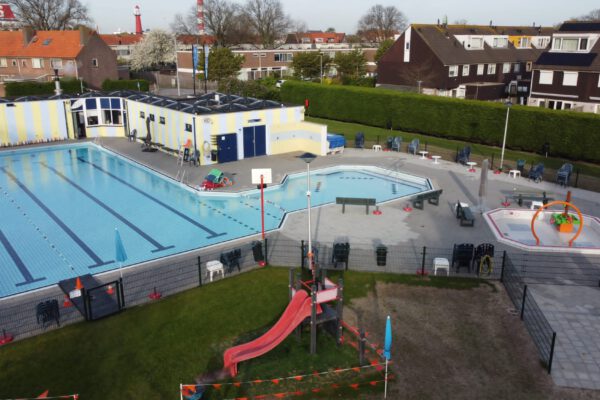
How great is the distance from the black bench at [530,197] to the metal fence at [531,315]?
7.92 m

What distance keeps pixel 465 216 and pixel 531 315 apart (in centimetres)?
709

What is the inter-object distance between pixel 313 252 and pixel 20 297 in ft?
28.2

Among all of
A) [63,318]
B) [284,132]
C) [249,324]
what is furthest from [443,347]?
[284,132]

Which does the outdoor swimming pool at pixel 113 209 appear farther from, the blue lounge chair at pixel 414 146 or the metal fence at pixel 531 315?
the metal fence at pixel 531 315

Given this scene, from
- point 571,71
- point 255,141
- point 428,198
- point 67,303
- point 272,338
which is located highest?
point 571,71

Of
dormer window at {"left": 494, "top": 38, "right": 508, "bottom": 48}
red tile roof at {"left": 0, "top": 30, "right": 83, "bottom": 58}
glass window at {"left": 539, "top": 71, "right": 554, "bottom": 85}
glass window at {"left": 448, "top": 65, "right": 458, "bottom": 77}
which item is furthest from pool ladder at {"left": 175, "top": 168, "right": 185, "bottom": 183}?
dormer window at {"left": 494, "top": 38, "right": 508, "bottom": 48}

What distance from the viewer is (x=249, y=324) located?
1320 cm

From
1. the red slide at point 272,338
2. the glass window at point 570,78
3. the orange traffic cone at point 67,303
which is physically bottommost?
the orange traffic cone at point 67,303

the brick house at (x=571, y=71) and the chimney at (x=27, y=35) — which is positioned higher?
the chimney at (x=27, y=35)

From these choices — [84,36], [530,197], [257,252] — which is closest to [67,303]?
[257,252]

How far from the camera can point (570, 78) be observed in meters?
42.1

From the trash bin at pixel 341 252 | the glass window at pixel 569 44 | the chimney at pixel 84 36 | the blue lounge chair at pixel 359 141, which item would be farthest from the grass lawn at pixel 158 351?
the chimney at pixel 84 36

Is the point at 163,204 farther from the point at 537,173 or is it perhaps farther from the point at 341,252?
the point at 537,173

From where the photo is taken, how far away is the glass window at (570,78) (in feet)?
137
